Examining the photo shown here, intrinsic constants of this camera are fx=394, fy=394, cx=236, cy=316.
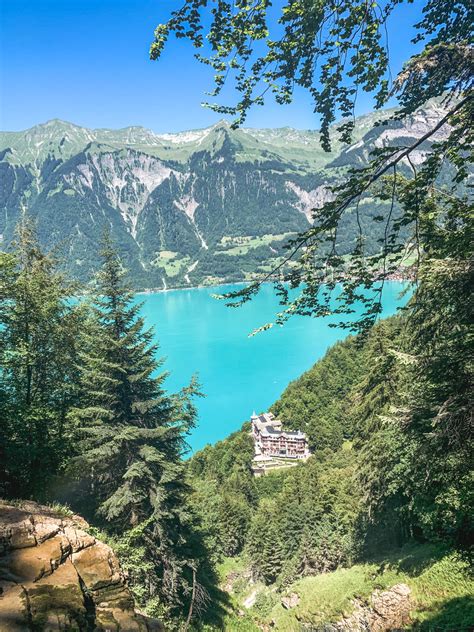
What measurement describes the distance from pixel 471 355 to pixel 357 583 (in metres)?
12.5

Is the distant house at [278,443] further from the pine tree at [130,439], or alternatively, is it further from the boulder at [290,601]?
the pine tree at [130,439]

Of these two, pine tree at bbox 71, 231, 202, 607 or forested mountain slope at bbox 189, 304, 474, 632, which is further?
pine tree at bbox 71, 231, 202, 607

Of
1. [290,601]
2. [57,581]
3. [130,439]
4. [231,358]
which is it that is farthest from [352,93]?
[231,358]

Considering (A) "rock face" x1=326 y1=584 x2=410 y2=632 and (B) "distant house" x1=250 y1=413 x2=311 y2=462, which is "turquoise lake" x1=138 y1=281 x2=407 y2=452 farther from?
(A) "rock face" x1=326 y1=584 x2=410 y2=632

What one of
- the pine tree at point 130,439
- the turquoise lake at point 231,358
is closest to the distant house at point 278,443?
the turquoise lake at point 231,358

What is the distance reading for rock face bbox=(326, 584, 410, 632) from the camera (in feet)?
35.4

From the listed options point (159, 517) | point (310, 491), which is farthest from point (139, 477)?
point (310, 491)

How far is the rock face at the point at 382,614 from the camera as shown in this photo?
10.8 metres

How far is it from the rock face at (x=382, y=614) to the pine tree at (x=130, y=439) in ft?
17.1

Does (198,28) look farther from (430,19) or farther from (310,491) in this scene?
(310,491)

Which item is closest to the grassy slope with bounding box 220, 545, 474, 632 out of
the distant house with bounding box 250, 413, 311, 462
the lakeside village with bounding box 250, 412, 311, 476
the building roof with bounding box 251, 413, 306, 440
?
the lakeside village with bounding box 250, 412, 311, 476

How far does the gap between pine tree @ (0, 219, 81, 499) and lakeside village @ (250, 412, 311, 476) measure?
165 feet

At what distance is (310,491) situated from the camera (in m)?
32.1

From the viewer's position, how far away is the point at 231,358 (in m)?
113
